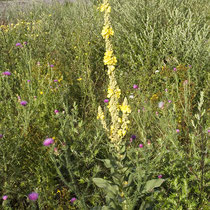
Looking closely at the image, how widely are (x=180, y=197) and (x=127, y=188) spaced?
335mm

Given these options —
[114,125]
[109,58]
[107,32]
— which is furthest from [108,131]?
[107,32]

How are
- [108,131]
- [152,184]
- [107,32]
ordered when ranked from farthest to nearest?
[108,131] → [152,184] → [107,32]

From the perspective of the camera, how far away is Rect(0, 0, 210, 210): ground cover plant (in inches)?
57.3

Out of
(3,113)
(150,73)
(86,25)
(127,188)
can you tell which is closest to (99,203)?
(127,188)

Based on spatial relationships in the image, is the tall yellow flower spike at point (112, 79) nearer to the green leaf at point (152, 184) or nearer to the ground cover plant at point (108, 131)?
the ground cover plant at point (108, 131)

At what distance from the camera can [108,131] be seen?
1566mm

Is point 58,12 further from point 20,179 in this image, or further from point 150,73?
point 20,179

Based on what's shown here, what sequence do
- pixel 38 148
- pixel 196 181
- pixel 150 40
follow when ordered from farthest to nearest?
pixel 150 40 → pixel 38 148 → pixel 196 181

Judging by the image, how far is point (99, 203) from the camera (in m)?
1.58

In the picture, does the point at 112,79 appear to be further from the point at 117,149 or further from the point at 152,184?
the point at 152,184

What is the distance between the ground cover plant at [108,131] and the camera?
57.3 inches

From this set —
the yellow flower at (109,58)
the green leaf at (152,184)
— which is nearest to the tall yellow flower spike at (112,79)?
the yellow flower at (109,58)

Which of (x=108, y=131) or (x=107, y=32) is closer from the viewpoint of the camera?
Result: (x=107, y=32)

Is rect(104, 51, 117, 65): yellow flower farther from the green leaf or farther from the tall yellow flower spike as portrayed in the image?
the green leaf
